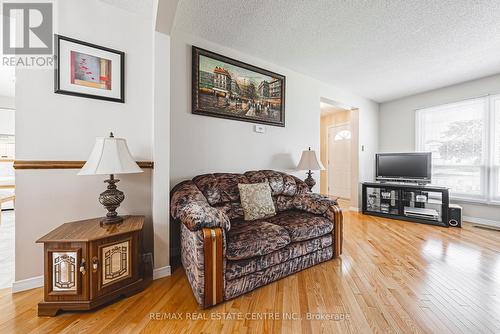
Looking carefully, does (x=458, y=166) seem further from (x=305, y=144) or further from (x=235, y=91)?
(x=235, y=91)

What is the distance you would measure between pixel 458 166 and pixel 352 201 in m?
1.98

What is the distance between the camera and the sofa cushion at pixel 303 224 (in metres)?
1.90

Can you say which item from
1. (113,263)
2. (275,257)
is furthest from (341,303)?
(113,263)

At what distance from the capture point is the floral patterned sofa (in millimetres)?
1415

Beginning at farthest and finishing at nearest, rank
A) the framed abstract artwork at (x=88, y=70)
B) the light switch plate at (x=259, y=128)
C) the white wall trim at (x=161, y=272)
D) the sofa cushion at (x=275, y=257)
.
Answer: the light switch plate at (x=259, y=128) < the white wall trim at (x=161, y=272) < the framed abstract artwork at (x=88, y=70) < the sofa cushion at (x=275, y=257)

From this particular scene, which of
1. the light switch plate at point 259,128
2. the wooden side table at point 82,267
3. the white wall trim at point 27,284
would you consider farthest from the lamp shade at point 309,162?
the white wall trim at point 27,284

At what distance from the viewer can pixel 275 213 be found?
2.30 meters

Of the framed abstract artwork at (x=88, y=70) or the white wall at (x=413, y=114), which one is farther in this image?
the white wall at (x=413, y=114)

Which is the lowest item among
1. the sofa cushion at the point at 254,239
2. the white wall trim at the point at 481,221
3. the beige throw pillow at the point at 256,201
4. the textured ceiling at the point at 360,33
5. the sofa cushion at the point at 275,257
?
the white wall trim at the point at 481,221

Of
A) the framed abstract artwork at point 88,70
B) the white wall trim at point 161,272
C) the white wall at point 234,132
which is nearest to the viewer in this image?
the framed abstract artwork at point 88,70

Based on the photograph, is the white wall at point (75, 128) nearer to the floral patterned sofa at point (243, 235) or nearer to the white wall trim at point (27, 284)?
the white wall trim at point (27, 284)

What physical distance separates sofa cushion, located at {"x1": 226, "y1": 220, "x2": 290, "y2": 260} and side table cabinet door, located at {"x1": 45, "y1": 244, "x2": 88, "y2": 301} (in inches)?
39.2

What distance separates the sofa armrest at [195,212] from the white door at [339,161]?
15.5ft

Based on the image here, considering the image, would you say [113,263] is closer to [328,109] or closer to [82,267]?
[82,267]
